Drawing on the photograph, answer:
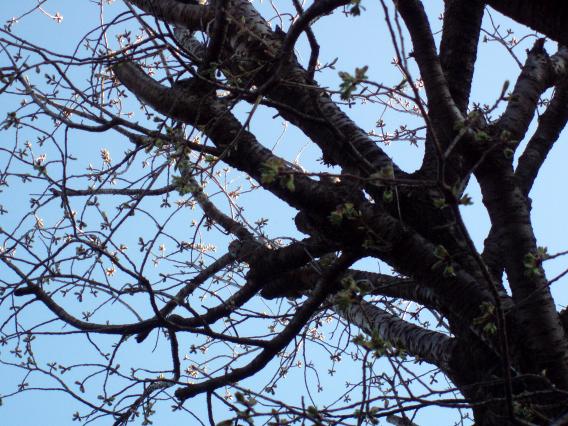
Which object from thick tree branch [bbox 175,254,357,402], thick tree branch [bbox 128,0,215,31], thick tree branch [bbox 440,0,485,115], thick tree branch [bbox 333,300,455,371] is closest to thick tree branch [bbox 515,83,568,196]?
thick tree branch [bbox 440,0,485,115]

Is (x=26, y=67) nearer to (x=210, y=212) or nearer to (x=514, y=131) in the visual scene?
(x=210, y=212)

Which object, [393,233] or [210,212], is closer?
[393,233]

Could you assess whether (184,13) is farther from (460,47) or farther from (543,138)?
(543,138)

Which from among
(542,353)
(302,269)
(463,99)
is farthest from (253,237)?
(542,353)

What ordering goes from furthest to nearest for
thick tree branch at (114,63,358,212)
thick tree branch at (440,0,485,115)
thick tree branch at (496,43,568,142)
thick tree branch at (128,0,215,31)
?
thick tree branch at (128,0,215,31), thick tree branch at (440,0,485,115), thick tree branch at (496,43,568,142), thick tree branch at (114,63,358,212)

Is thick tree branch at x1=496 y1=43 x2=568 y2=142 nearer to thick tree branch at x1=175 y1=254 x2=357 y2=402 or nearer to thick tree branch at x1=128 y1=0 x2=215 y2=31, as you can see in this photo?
thick tree branch at x1=175 y1=254 x2=357 y2=402

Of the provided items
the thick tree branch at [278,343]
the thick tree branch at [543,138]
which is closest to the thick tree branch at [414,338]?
the thick tree branch at [278,343]

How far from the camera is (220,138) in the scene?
12.4ft

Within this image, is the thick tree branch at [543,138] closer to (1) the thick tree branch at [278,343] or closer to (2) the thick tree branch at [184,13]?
(1) the thick tree branch at [278,343]

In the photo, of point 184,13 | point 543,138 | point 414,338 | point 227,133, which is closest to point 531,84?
point 543,138

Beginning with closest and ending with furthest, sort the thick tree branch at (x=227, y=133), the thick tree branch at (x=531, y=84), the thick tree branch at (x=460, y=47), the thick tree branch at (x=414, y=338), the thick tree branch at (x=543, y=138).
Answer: the thick tree branch at (x=227, y=133)
the thick tree branch at (x=414, y=338)
the thick tree branch at (x=531, y=84)
the thick tree branch at (x=543, y=138)
the thick tree branch at (x=460, y=47)

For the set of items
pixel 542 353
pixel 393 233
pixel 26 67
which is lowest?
pixel 542 353

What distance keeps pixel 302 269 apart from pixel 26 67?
7.63 ft

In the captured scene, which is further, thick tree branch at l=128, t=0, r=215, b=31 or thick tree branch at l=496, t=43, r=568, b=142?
thick tree branch at l=128, t=0, r=215, b=31
